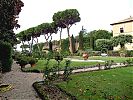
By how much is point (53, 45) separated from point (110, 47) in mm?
29700

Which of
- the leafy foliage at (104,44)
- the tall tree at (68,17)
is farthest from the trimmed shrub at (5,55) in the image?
the tall tree at (68,17)

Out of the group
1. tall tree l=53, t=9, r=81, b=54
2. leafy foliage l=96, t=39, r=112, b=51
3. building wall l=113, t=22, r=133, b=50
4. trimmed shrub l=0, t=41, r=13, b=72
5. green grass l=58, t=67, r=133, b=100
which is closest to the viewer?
green grass l=58, t=67, r=133, b=100

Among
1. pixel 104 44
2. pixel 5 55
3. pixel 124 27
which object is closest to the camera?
pixel 5 55

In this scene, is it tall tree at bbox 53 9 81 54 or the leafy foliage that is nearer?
the leafy foliage

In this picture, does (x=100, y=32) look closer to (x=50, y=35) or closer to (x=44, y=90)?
(x=50, y=35)

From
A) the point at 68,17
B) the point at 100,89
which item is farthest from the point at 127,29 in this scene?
the point at 100,89

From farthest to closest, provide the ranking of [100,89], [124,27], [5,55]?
1. [124,27]
2. [5,55]
3. [100,89]

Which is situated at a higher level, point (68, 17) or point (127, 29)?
point (68, 17)

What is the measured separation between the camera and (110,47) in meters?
53.8

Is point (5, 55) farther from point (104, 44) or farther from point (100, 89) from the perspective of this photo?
point (104, 44)

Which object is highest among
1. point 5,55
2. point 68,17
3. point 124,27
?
point 68,17

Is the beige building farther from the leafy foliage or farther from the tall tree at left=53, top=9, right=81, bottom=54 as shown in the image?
the tall tree at left=53, top=9, right=81, bottom=54

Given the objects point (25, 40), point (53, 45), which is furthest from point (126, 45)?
point (25, 40)

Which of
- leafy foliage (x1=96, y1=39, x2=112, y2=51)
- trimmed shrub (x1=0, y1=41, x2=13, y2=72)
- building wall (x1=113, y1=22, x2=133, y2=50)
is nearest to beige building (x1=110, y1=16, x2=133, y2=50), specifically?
building wall (x1=113, y1=22, x2=133, y2=50)
